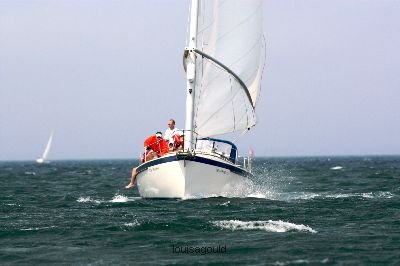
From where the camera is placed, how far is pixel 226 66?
30953 millimetres

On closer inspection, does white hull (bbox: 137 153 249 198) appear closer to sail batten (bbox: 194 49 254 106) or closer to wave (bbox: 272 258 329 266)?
sail batten (bbox: 194 49 254 106)

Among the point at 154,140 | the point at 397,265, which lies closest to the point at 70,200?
the point at 154,140

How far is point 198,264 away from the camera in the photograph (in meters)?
15.5

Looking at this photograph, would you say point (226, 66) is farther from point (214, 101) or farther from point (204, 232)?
point (204, 232)

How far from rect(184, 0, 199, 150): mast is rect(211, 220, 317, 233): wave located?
8180 mm

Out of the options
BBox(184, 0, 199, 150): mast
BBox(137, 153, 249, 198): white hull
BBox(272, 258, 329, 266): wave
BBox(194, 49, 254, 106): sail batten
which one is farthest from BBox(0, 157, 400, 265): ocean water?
BBox(194, 49, 254, 106): sail batten

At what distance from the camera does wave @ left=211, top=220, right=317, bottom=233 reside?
65.5ft

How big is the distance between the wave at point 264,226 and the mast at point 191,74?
8.18m

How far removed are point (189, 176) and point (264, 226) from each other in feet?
25.2

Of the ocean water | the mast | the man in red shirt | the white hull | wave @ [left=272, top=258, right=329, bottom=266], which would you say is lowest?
wave @ [left=272, top=258, right=329, bottom=266]

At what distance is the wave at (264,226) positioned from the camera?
65.5ft

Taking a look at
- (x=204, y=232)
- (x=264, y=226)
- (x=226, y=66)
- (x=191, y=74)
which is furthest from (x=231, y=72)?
(x=204, y=232)

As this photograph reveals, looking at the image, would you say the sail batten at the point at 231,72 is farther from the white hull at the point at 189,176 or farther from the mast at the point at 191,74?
the white hull at the point at 189,176

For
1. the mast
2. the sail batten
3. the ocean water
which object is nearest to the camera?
the ocean water
